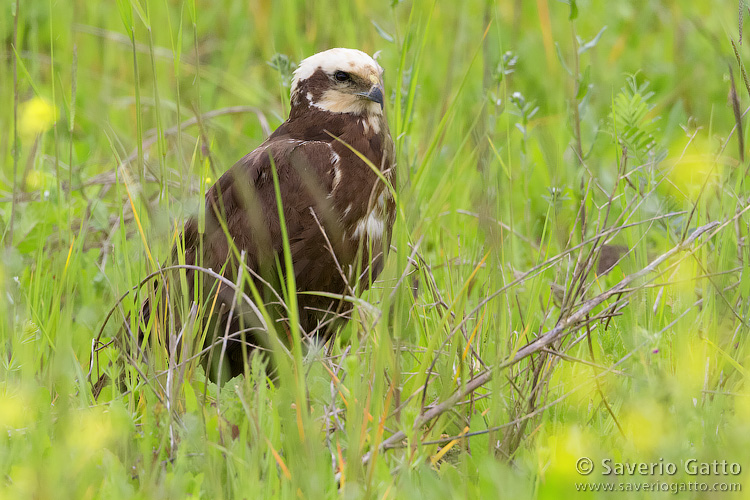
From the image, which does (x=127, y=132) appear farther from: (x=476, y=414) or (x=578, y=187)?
(x=476, y=414)

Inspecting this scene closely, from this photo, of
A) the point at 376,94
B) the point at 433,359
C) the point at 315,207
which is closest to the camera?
the point at 433,359

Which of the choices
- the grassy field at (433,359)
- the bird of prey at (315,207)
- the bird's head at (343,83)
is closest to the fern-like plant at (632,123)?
the grassy field at (433,359)

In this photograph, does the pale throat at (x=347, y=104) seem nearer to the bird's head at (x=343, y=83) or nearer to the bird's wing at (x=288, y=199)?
the bird's head at (x=343, y=83)

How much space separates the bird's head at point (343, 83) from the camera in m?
2.96

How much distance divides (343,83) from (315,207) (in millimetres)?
548

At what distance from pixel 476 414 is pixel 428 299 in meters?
0.67

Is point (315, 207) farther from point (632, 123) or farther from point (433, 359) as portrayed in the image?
point (632, 123)

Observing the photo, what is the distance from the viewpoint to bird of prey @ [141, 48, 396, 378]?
2.70 meters

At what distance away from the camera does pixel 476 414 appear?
2068 mm

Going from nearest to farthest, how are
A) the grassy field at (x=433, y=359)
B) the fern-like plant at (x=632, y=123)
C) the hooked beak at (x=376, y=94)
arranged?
the grassy field at (x=433, y=359), the fern-like plant at (x=632, y=123), the hooked beak at (x=376, y=94)

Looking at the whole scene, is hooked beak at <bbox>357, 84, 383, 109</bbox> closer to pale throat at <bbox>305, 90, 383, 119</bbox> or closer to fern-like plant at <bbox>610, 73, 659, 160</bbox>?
pale throat at <bbox>305, 90, 383, 119</bbox>

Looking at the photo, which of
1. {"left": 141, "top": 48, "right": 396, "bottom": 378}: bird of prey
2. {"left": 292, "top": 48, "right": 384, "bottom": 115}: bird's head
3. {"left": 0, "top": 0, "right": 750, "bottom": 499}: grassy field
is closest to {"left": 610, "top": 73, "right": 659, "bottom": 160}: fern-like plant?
{"left": 0, "top": 0, "right": 750, "bottom": 499}: grassy field

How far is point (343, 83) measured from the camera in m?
3.01

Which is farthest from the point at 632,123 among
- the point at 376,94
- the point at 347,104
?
the point at 347,104
